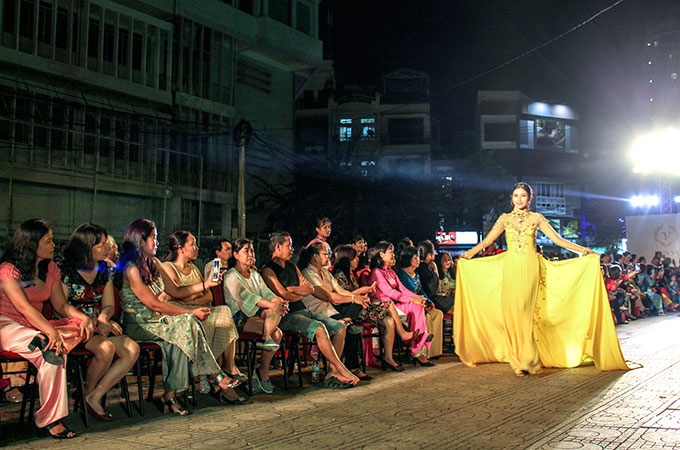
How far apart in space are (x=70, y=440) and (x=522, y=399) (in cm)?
392

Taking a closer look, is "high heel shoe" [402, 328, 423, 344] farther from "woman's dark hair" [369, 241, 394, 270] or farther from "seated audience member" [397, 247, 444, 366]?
"woman's dark hair" [369, 241, 394, 270]

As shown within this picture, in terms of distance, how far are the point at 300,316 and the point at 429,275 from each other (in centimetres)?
358

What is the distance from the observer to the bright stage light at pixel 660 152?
921 inches

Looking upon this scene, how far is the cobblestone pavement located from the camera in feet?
14.8

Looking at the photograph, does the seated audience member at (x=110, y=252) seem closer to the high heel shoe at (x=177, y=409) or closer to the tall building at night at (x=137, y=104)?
the high heel shoe at (x=177, y=409)

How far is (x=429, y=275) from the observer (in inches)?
405

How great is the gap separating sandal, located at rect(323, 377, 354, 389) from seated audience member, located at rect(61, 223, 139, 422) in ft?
7.66

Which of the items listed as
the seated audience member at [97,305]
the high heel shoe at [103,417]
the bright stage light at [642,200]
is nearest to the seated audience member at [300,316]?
the seated audience member at [97,305]

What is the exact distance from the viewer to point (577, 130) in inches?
2202

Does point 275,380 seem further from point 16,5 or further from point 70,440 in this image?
point 16,5

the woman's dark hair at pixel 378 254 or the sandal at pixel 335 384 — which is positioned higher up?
the woman's dark hair at pixel 378 254

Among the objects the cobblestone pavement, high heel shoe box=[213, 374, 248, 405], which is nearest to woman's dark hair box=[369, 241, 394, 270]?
the cobblestone pavement

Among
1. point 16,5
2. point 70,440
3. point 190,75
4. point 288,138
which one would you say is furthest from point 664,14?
point 70,440

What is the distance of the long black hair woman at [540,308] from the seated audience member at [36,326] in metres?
5.12
